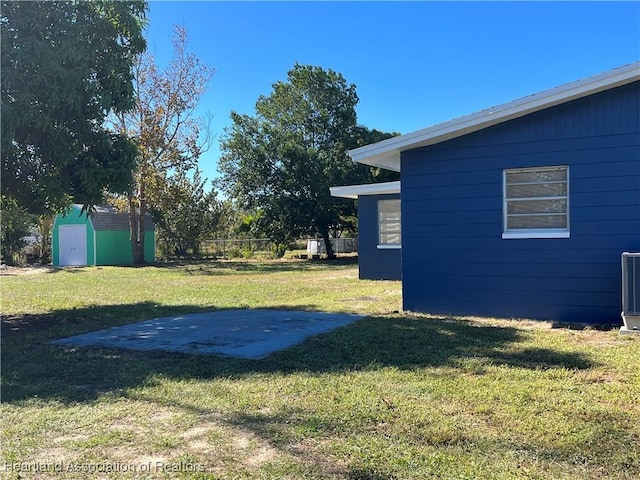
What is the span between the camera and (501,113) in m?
7.93

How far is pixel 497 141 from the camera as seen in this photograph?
8.28 meters

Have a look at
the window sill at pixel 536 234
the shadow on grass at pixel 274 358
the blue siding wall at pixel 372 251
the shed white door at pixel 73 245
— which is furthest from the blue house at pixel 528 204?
the shed white door at pixel 73 245

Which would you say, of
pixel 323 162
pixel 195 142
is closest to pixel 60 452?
pixel 195 142

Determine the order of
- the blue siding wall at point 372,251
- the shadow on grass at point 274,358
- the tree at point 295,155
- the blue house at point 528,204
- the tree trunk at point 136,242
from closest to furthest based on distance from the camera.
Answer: the shadow on grass at point 274,358
the blue house at point 528,204
the blue siding wall at point 372,251
the tree trunk at point 136,242
the tree at point 295,155

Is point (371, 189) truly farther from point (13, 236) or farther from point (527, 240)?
point (13, 236)

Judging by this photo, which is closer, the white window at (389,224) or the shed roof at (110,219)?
the white window at (389,224)

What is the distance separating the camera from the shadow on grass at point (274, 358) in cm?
498

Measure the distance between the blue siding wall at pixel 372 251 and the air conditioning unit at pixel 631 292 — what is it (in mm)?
8384

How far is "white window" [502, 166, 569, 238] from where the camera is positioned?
26.3 ft

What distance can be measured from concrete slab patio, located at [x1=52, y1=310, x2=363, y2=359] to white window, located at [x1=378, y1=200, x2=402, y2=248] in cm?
676

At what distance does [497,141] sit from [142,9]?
653 centimetres

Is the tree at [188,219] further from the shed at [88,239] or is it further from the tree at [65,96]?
the tree at [65,96]

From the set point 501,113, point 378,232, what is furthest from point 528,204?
point 378,232

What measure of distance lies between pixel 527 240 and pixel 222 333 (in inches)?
190
